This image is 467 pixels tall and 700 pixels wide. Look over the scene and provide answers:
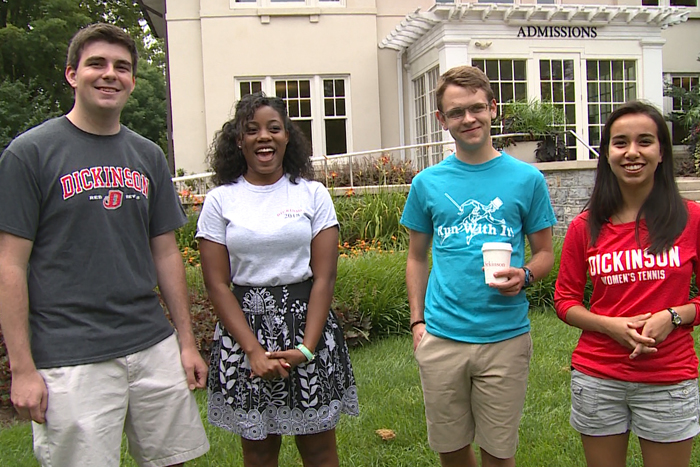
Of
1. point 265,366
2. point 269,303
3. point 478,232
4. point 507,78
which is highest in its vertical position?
point 507,78

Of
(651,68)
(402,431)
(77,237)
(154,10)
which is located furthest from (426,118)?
(77,237)

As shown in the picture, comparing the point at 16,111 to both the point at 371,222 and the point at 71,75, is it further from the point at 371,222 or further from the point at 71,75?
the point at 71,75

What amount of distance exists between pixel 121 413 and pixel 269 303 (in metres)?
0.70

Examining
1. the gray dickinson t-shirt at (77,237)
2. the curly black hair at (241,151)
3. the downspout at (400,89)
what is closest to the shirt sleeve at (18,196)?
the gray dickinson t-shirt at (77,237)

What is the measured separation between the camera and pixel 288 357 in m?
2.56

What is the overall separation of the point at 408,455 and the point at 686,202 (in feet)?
6.63

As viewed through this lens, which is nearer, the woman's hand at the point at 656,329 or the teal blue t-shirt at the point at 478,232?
the woman's hand at the point at 656,329

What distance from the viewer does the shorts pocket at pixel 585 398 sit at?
7.79ft

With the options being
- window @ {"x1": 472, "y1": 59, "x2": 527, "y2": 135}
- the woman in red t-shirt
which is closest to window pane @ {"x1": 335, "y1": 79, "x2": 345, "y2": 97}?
window @ {"x1": 472, "y1": 59, "x2": 527, "y2": 135}

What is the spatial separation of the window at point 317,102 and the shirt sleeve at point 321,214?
35.6ft

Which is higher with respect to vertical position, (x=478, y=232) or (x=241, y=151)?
(x=241, y=151)

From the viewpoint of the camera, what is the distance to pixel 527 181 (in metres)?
2.61

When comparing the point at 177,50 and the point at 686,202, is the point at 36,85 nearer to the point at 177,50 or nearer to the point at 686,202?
the point at 177,50

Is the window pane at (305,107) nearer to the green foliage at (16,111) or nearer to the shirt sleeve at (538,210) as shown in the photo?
the green foliage at (16,111)
